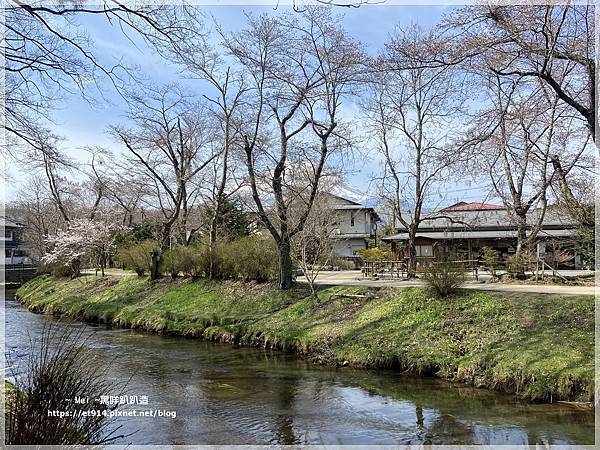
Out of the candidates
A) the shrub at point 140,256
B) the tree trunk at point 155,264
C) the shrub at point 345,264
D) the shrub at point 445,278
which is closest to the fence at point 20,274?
the shrub at point 140,256

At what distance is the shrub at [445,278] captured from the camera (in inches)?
515

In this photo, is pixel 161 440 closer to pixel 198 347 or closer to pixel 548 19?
pixel 198 347

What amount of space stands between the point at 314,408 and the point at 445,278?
19.9 ft

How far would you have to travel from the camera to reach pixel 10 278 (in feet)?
125

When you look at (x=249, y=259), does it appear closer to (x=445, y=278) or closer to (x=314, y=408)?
(x=445, y=278)

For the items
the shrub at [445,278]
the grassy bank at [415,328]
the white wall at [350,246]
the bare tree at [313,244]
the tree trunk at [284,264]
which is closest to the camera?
the grassy bank at [415,328]

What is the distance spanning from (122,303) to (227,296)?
5.65 meters

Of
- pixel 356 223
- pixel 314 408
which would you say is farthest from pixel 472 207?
pixel 314 408

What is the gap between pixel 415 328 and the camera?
12.0m

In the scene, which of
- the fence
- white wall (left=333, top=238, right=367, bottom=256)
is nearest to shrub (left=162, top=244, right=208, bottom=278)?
white wall (left=333, top=238, right=367, bottom=256)

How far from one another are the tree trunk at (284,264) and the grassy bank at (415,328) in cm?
51

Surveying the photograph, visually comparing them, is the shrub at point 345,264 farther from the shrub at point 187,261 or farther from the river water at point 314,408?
the river water at point 314,408

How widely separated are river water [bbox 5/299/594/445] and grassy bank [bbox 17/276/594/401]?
537 mm

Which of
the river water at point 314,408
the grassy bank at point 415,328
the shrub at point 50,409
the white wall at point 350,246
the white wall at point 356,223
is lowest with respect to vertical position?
the river water at point 314,408
